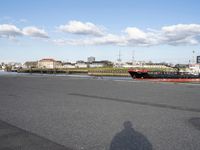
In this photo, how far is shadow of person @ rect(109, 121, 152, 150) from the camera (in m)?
6.87

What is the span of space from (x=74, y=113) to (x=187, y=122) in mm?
4473

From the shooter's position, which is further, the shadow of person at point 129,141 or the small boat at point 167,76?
the small boat at point 167,76

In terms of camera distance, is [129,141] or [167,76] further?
[167,76]

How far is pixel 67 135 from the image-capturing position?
8.07m

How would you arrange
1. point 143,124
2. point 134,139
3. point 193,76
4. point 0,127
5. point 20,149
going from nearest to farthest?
point 20,149 < point 134,139 < point 0,127 < point 143,124 < point 193,76

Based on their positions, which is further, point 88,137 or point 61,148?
point 88,137

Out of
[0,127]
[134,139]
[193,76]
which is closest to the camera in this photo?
[134,139]

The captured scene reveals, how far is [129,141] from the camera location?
7.46 metres

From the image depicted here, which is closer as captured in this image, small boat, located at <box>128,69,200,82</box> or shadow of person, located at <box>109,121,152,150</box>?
shadow of person, located at <box>109,121,152,150</box>

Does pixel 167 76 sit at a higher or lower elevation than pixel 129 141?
lower

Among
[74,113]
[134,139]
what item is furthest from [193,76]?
[134,139]

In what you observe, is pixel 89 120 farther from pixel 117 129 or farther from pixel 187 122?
pixel 187 122

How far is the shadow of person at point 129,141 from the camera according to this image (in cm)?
687

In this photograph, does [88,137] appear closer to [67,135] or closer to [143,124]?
[67,135]
